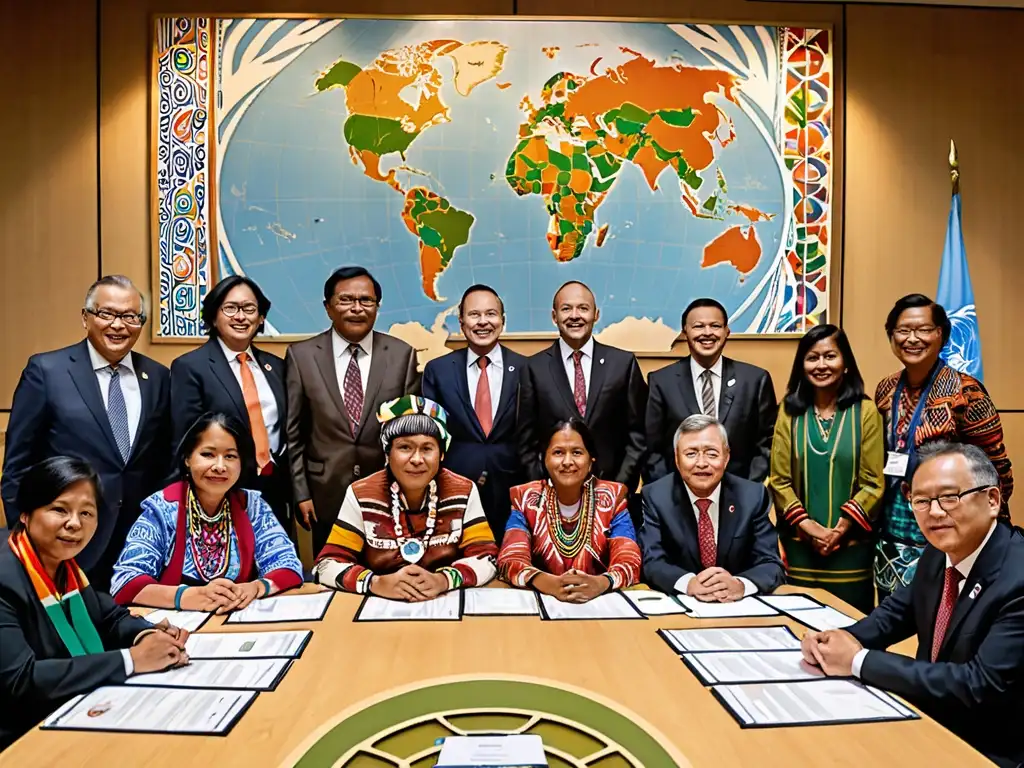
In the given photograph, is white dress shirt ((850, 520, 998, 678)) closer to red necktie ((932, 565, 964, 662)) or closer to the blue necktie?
red necktie ((932, 565, 964, 662))

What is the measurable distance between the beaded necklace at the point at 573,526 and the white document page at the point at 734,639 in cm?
63

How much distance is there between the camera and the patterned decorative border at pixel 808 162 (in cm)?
397

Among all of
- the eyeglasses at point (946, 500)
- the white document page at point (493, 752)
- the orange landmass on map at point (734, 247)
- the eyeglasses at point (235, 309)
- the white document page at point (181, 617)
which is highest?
the orange landmass on map at point (734, 247)

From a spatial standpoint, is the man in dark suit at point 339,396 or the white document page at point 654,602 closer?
the white document page at point 654,602

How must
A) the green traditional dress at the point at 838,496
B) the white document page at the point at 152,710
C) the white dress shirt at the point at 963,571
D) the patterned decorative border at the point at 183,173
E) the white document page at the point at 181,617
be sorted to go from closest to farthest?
the white document page at the point at 152,710, the white dress shirt at the point at 963,571, the white document page at the point at 181,617, the green traditional dress at the point at 838,496, the patterned decorative border at the point at 183,173

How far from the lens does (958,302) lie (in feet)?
13.0

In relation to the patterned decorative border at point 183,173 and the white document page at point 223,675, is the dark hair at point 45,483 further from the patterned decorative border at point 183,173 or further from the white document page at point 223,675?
the patterned decorative border at point 183,173

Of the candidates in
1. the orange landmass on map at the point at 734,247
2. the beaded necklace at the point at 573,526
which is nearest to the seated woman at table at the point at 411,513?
the beaded necklace at the point at 573,526

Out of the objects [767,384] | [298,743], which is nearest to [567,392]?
[767,384]

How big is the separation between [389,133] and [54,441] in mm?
2292

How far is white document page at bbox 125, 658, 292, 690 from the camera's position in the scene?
1505 mm

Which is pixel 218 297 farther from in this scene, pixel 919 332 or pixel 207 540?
pixel 919 332

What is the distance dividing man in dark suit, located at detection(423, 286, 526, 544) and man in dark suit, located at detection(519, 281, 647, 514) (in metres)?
0.07

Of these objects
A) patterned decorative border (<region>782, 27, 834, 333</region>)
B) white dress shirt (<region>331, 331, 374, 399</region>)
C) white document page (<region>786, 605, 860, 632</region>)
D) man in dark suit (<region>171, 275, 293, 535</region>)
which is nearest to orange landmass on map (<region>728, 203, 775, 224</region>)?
patterned decorative border (<region>782, 27, 834, 333</region>)
